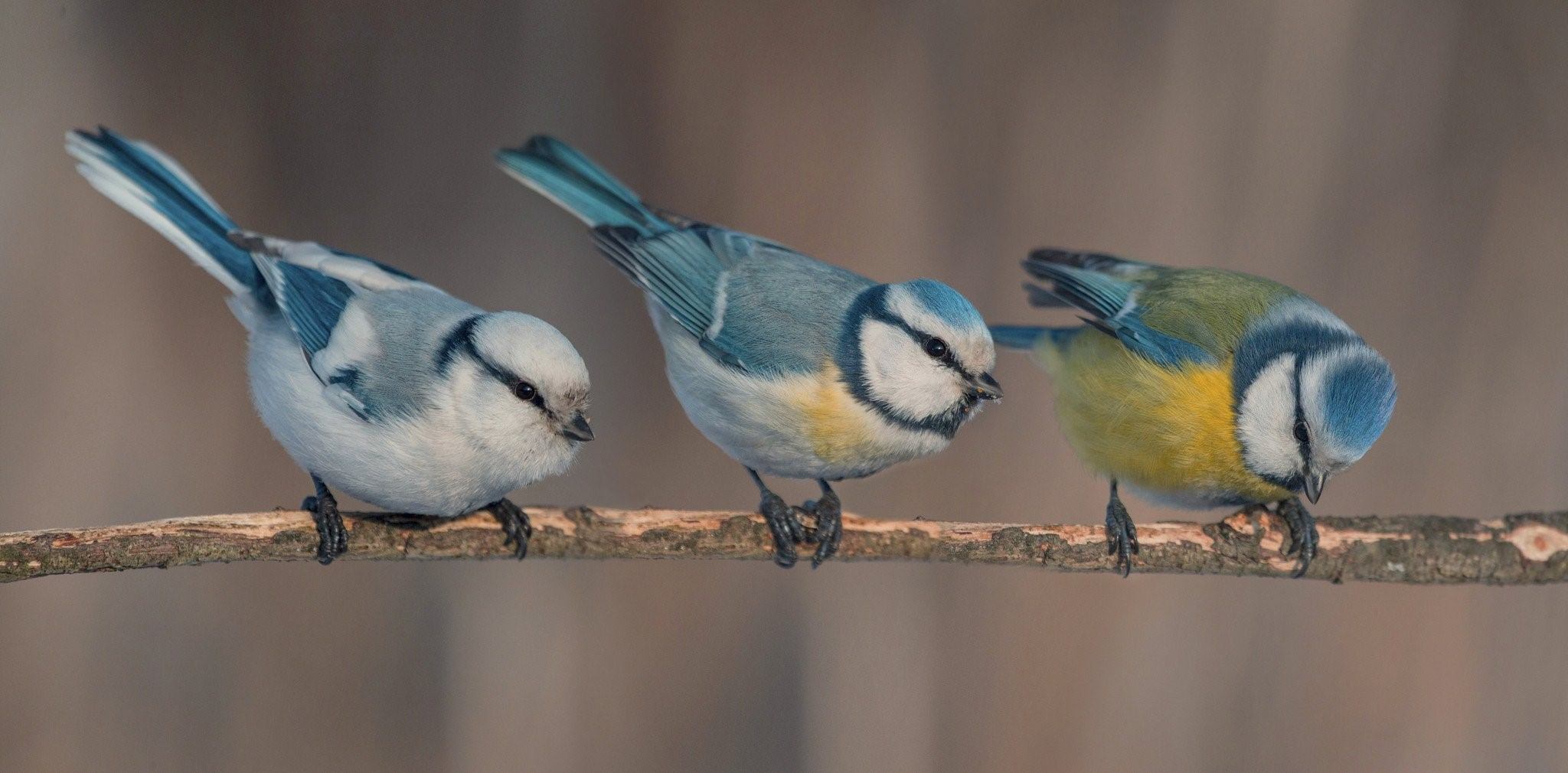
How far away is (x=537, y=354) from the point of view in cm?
104

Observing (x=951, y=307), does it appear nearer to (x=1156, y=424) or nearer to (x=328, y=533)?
(x=1156, y=424)

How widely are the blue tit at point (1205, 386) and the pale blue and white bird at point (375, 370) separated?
0.66m

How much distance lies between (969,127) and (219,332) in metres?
1.22

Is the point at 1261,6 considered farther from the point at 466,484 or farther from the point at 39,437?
the point at 39,437

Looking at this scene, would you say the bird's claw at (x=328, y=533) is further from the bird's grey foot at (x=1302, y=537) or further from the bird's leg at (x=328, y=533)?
the bird's grey foot at (x=1302, y=537)

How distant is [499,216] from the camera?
1854mm

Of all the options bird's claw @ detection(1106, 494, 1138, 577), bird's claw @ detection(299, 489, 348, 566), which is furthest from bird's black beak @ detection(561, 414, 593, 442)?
bird's claw @ detection(1106, 494, 1138, 577)

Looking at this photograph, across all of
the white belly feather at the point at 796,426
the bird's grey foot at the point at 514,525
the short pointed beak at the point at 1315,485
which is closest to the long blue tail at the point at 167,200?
the bird's grey foot at the point at 514,525

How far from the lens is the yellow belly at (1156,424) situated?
147cm

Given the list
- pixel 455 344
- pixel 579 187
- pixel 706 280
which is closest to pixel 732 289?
pixel 706 280

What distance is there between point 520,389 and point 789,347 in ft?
1.01

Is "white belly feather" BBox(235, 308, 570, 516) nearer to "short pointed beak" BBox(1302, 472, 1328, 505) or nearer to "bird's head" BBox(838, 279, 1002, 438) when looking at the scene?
"bird's head" BBox(838, 279, 1002, 438)

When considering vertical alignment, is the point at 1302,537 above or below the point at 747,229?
below

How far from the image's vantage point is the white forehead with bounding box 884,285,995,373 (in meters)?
1.11
